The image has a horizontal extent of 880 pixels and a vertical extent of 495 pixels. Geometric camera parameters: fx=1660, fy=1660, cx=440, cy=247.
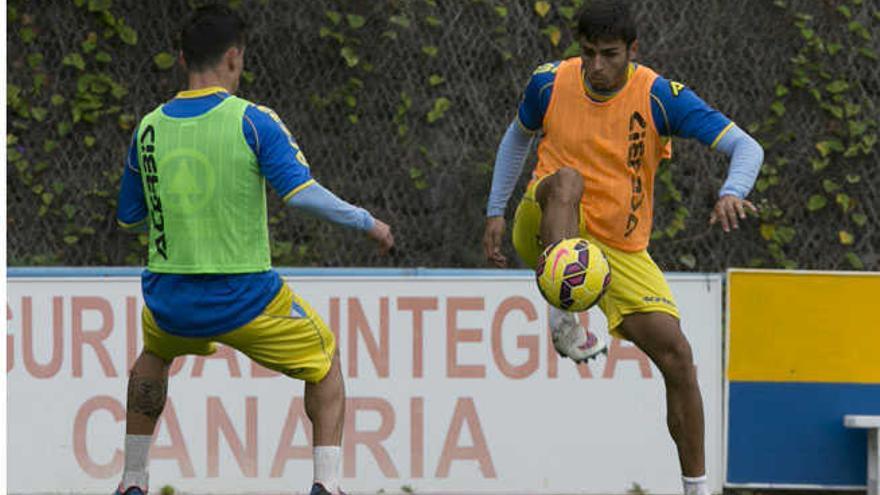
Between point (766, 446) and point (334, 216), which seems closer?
point (334, 216)

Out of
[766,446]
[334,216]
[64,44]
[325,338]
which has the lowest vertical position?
[766,446]

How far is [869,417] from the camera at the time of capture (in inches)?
310

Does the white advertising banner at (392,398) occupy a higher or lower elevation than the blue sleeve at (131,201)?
lower

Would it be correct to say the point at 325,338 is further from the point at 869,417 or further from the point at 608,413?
the point at 869,417

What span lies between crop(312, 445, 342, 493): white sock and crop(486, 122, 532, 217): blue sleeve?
141cm

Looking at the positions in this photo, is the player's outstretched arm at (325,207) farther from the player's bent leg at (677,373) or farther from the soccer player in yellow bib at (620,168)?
the player's bent leg at (677,373)

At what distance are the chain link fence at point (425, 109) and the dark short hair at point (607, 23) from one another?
2580 mm

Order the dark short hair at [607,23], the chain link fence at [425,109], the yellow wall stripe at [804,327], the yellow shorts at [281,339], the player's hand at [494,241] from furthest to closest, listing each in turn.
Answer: the chain link fence at [425,109], the yellow wall stripe at [804,327], the player's hand at [494,241], the dark short hair at [607,23], the yellow shorts at [281,339]

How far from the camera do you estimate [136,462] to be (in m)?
6.06

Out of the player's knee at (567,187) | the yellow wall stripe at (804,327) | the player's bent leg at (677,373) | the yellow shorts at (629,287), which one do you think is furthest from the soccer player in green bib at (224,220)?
the yellow wall stripe at (804,327)

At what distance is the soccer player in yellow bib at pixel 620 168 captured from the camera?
20.4 feet

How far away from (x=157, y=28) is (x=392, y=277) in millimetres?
2006

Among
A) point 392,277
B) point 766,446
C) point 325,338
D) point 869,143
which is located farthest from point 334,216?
point 869,143

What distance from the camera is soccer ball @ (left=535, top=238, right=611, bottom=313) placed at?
6.06 metres
